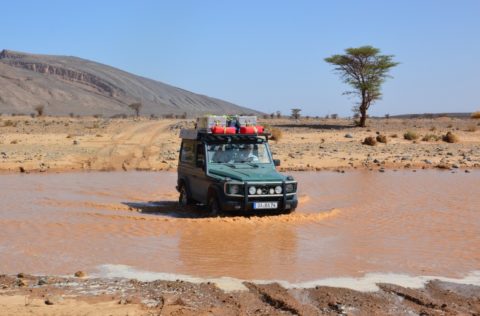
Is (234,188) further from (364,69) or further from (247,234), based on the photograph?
(364,69)

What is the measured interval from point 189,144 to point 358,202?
4.47 m

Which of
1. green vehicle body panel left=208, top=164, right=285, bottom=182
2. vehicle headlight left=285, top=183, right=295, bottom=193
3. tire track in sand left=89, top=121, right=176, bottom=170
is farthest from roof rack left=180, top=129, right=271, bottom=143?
tire track in sand left=89, top=121, right=176, bottom=170

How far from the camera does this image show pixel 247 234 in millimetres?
11453

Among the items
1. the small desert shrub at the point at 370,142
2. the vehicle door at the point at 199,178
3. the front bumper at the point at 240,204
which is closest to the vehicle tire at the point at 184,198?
the vehicle door at the point at 199,178

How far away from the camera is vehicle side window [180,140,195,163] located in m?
14.4

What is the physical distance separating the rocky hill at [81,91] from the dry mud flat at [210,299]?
9175 cm

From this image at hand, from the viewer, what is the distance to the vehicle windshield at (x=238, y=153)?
44.9 ft

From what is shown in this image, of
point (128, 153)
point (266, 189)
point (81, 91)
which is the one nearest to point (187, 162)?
point (266, 189)

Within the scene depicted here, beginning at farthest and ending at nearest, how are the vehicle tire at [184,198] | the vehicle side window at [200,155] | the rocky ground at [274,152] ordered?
the rocky ground at [274,152] → the vehicle tire at [184,198] → the vehicle side window at [200,155]

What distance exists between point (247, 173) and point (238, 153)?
115 cm

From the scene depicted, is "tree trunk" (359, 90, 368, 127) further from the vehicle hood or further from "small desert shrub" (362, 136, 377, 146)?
the vehicle hood

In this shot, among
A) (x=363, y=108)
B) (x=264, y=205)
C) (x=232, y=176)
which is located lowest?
(x=264, y=205)

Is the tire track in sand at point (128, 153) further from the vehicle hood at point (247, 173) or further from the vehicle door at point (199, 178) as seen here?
the vehicle hood at point (247, 173)

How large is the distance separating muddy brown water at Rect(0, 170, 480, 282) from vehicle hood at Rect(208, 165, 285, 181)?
2.50ft
